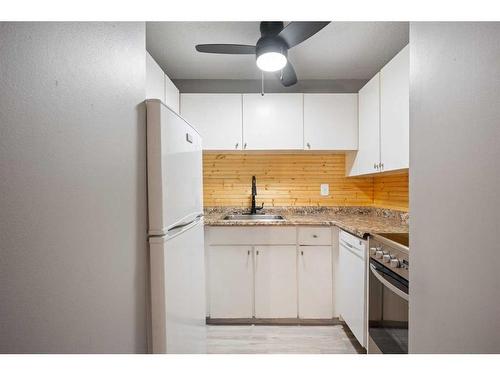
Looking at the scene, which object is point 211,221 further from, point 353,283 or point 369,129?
point 369,129

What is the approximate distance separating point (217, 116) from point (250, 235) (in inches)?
46.3

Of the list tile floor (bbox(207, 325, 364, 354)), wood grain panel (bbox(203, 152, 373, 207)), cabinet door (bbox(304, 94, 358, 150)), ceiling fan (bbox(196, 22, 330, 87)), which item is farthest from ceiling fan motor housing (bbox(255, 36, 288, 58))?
tile floor (bbox(207, 325, 364, 354))

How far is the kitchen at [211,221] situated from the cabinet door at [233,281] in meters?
0.01

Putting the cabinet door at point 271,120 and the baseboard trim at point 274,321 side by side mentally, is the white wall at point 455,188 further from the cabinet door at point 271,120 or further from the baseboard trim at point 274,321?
the cabinet door at point 271,120

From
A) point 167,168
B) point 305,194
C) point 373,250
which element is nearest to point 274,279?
point 373,250

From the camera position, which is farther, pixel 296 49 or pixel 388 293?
pixel 296 49

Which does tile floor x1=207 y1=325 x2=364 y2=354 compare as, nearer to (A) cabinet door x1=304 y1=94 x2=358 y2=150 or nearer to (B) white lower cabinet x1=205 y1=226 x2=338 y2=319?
(B) white lower cabinet x1=205 y1=226 x2=338 y2=319

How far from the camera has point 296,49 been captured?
6.55 ft

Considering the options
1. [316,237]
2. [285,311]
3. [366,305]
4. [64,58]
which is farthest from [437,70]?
[285,311]

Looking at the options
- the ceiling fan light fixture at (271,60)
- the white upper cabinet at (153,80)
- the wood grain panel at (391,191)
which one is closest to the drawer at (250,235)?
the wood grain panel at (391,191)

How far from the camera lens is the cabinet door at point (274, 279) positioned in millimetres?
2045

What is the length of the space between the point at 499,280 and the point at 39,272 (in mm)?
861

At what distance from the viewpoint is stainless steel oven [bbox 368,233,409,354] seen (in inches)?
45.8

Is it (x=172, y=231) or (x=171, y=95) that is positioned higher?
(x=171, y=95)
